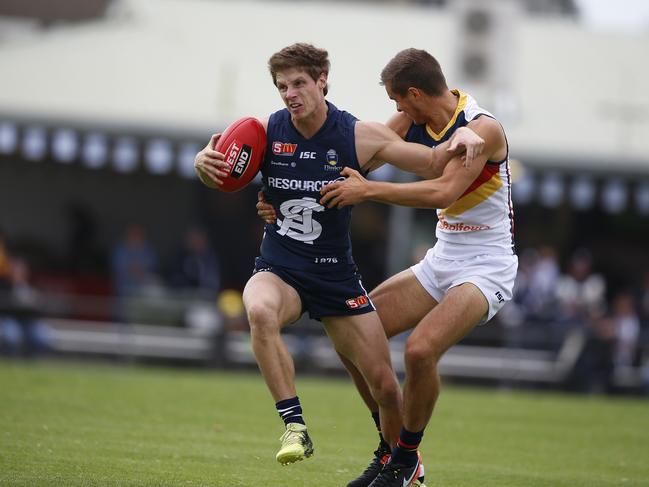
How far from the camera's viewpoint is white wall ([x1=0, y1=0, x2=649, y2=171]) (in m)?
20.8

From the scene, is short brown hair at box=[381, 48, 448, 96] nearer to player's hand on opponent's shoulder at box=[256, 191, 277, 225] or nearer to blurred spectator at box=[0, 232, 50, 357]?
player's hand on opponent's shoulder at box=[256, 191, 277, 225]

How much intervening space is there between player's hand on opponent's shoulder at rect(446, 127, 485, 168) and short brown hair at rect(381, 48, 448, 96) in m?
0.40

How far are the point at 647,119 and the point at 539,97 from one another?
1.92 metres

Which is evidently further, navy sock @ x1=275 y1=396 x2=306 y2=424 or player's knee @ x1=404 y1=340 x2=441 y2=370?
player's knee @ x1=404 y1=340 x2=441 y2=370

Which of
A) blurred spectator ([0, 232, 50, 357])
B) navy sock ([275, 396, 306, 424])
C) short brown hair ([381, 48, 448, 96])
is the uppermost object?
short brown hair ([381, 48, 448, 96])

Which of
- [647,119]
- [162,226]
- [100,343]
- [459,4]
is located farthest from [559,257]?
[100,343]

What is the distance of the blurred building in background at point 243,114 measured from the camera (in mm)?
19844

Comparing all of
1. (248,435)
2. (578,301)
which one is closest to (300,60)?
(248,435)

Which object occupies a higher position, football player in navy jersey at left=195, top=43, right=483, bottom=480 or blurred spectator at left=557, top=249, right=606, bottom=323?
football player in navy jersey at left=195, top=43, right=483, bottom=480

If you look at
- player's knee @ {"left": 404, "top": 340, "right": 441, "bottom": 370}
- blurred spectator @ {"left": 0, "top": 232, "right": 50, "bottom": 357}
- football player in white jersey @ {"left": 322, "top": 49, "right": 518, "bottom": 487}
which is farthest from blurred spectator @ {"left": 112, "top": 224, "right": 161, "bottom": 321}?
player's knee @ {"left": 404, "top": 340, "right": 441, "bottom": 370}

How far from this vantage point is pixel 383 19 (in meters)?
22.4

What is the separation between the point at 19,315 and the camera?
1747 cm

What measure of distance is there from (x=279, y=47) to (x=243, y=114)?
1.70 meters

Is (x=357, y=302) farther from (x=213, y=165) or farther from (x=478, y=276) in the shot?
(x=213, y=165)
